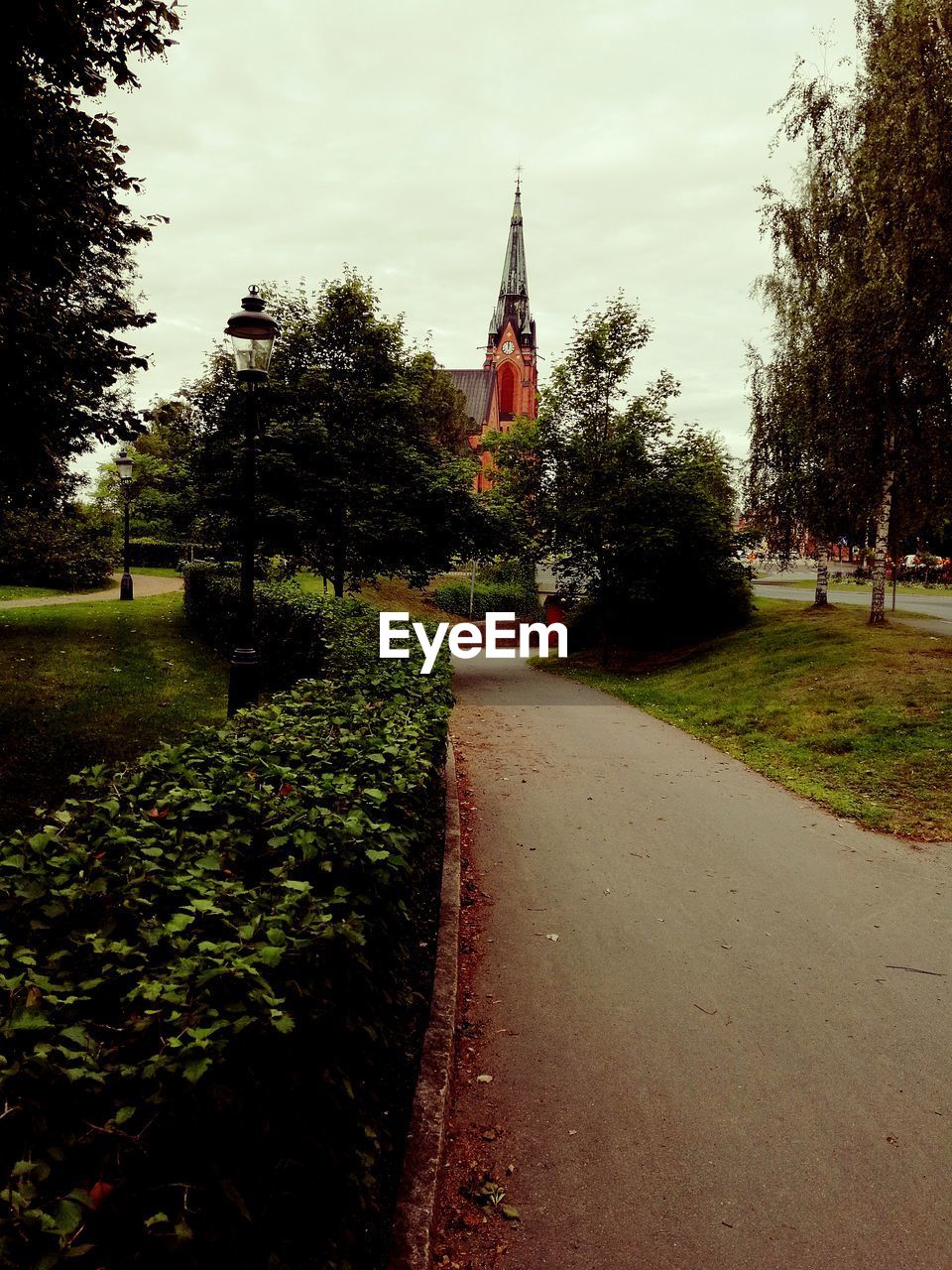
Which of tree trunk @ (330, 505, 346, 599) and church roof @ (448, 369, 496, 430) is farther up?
church roof @ (448, 369, 496, 430)

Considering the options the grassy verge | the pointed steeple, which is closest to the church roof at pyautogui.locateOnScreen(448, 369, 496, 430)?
the pointed steeple

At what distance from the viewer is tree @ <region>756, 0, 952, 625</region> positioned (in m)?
10.9

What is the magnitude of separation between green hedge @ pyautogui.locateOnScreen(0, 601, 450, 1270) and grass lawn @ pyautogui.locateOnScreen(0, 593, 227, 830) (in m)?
3.21

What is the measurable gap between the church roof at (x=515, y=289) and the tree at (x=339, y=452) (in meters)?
59.7

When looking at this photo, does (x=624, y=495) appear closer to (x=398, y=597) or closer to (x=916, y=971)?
(x=916, y=971)

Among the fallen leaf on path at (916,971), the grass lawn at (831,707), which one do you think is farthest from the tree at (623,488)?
the fallen leaf on path at (916,971)

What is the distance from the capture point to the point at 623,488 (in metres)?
18.2

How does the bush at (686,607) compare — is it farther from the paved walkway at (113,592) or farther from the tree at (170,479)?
the paved walkway at (113,592)

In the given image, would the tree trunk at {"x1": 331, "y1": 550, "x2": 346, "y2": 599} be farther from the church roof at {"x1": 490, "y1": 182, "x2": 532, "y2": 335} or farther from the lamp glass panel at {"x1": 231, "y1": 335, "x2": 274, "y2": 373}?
the church roof at {"x1": 490, "y1": 182, "x2": 532, "y2": 335}

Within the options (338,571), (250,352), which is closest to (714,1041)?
(250,352)

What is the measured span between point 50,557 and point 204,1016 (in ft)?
95.2

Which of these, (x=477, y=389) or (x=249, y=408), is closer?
(x=249, y=408)

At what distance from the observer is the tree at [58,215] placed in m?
7.10

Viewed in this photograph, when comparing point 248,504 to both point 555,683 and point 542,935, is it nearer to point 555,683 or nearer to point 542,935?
point 542,935
